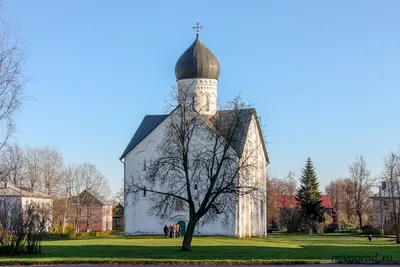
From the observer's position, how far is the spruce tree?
8056 centimetres

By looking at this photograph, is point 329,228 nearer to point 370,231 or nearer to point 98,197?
point 370,231

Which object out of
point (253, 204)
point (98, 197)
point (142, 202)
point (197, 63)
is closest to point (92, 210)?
point (98, 197)

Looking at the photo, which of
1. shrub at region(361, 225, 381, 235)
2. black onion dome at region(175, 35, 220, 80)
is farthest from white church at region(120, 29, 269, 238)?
shrub at region(361, 225, 381, 235)

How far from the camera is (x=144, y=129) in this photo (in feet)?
192

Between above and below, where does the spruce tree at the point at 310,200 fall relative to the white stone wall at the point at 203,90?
below

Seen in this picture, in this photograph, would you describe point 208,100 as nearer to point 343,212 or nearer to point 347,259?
point 347,259

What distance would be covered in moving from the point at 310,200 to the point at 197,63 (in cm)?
3175

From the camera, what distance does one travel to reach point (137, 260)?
2616cm

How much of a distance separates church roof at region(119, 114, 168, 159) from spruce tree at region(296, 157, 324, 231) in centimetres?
3000

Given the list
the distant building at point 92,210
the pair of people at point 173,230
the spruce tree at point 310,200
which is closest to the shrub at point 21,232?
the pair of people at point 173,230

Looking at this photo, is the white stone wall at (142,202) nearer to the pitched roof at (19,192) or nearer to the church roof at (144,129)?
the church roof at (144,129)

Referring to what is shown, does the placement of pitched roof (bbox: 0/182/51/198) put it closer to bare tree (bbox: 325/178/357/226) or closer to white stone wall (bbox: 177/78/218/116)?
white stone wall (bbox: 177/78/218/116)

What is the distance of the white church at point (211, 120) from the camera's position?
53.2 meters

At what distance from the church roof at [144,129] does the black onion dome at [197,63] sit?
4696mm
